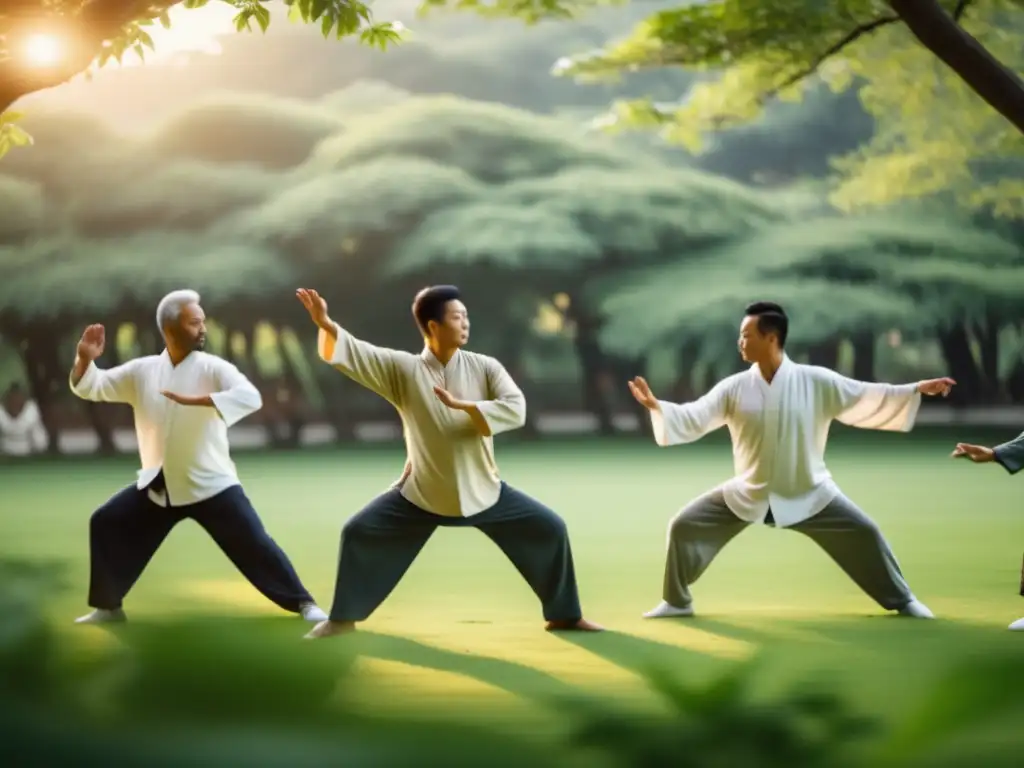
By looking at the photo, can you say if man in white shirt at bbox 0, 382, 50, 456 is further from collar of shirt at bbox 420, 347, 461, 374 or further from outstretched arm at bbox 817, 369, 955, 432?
outstretched arm at bbox 817, 369, 955, 432

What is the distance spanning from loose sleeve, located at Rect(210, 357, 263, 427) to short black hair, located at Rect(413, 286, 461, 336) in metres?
0.64

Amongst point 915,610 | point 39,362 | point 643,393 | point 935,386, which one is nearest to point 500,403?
point 643,393

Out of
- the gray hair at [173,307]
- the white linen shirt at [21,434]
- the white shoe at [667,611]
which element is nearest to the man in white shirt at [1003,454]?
Result: the white shoe at [667,611]

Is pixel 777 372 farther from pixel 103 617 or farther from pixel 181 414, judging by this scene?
pixel 103 617

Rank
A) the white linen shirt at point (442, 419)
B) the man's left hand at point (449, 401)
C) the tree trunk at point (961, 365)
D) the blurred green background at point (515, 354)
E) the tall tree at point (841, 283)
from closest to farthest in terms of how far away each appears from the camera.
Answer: the blurred green background at point (515, 354) < the man's left hand at point (449, 401) < the white linen shirt at point (442, 419) < the tall tree at point (841, 283) < the tree trunk at point (961, 365)

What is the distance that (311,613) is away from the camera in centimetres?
479

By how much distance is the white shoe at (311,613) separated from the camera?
4762 millimetres

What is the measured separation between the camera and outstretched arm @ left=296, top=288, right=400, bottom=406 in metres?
4.29

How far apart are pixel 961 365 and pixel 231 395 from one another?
16718 millimetres

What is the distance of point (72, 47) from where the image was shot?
14.7ft

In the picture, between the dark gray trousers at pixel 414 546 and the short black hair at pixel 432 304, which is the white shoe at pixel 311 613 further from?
the short black hair at pixel 432 304

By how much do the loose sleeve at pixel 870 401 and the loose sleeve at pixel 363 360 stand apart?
1572 mm

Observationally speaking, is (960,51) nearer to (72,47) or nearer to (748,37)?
(748,37)

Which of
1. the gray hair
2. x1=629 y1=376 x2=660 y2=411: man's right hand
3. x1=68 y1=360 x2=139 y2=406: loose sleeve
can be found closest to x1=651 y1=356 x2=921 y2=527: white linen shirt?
x1=629 y1=376 x2=660 y2=411: man's right hand
